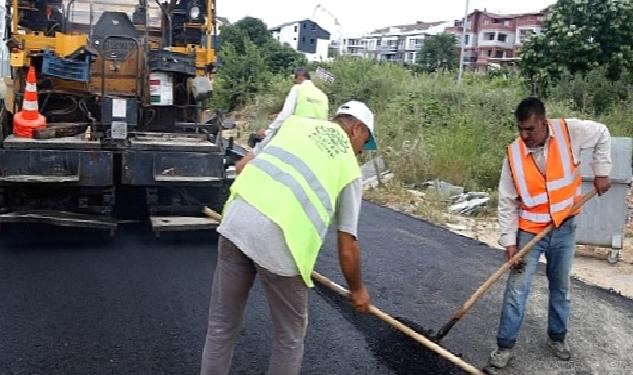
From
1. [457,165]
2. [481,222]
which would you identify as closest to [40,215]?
[481,222]

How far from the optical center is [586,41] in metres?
13.6

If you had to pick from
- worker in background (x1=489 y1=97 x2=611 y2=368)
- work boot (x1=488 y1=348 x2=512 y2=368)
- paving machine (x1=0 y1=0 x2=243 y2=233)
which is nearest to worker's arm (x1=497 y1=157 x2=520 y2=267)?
worker in background (x1=489 y1=97 x2=611 y2=368)

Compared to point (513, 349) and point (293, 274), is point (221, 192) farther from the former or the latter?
point (293, 274)

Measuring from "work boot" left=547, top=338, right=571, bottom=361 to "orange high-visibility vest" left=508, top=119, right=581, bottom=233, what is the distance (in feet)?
2.24

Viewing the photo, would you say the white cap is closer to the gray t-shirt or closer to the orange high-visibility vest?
the gray t-shirt

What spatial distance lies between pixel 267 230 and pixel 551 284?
202 cm

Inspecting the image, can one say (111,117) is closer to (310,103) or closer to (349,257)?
(310,103)

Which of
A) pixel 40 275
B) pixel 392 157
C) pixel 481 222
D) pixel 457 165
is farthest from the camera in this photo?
pixel 392 157

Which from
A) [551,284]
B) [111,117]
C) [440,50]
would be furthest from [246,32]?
[551,284]

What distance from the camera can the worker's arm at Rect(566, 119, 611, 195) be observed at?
11.7ft

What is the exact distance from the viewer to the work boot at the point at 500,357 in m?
3.44

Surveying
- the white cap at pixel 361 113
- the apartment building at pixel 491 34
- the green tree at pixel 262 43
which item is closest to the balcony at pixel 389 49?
the apartment building at pixel 491 34

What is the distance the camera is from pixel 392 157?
10242mm

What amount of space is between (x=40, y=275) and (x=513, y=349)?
318 cm
